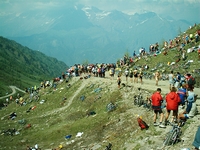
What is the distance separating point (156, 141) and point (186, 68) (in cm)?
2968

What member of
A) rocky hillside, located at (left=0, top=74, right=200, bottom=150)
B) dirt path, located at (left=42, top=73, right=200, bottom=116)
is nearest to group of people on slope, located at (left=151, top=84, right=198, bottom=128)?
rocky hillside, located at (left=0, top=74, right=200, bottom=150)

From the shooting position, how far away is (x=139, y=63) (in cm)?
5481

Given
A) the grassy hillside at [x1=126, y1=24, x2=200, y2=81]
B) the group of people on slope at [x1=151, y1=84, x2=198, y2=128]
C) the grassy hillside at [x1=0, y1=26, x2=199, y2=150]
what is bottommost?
the grassy hillside at [x1=0, y1=26, x2=199, y2=150]

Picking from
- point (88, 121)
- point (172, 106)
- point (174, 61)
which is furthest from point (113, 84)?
point (172, 106)

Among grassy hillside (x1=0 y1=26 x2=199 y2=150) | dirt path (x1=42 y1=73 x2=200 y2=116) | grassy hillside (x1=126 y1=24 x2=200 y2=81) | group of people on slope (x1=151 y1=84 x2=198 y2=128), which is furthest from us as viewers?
grassy hillside (x1=126 y1=24 x2=200 y2=81)

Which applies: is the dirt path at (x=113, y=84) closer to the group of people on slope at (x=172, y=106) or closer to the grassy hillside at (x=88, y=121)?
the grassy hillside at (x=88, y=121)

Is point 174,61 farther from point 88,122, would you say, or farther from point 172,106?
point 172,106

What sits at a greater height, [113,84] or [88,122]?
[113,84]

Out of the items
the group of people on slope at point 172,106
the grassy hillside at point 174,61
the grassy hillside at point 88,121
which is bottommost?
the grassy hillside at point 88,121

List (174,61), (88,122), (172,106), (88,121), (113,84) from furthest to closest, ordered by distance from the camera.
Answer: (174,61) < (113,84) < (88,121) < (88,122) < (172,106)

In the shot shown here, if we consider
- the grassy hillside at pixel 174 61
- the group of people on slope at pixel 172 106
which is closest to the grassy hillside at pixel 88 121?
the grassy hillside at pixel 174 61

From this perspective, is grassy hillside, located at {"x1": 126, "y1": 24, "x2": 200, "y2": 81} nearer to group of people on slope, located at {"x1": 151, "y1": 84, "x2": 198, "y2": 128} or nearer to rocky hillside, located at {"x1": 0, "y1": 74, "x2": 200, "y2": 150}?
rocky hillside, located at {"x1": 0, "y1": 74, "x2": 200, "y2": 150}

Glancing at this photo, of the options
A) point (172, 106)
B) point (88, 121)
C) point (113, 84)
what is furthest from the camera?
point (113, 84)

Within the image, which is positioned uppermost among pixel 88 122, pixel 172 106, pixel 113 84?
pixel 113 84
